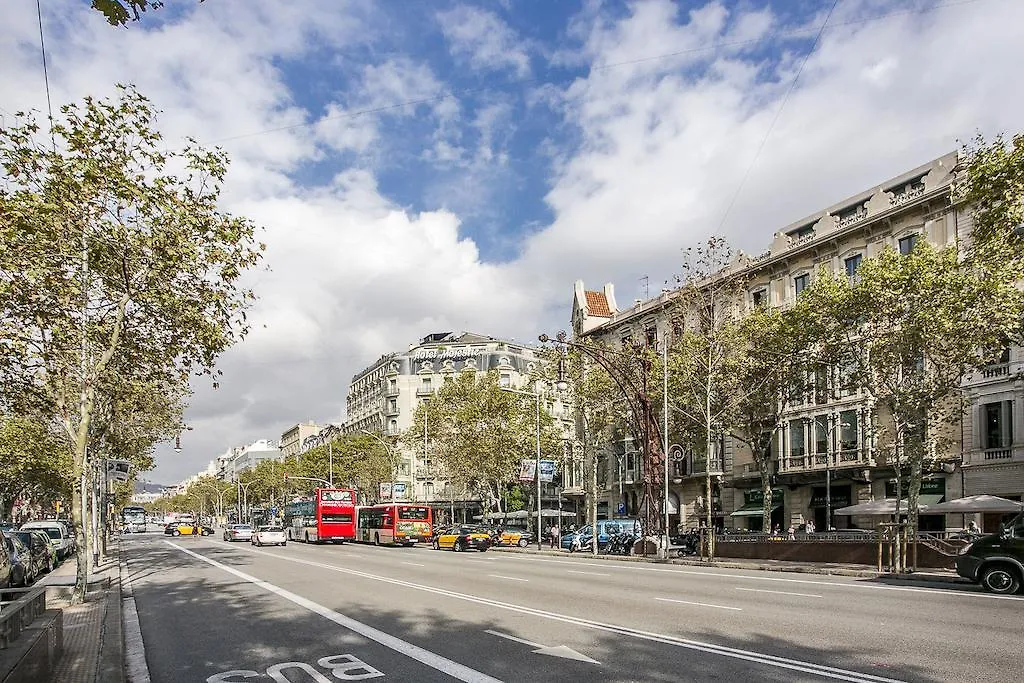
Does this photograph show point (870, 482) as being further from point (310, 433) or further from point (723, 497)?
point (310, 433)

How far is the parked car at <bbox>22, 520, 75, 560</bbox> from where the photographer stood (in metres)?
37.3

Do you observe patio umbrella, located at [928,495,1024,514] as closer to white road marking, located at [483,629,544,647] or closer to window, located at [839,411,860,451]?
window, located at [839,411,860,451]

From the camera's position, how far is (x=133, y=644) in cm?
1226

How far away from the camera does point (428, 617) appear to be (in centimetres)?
1401

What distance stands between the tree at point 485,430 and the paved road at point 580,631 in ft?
123

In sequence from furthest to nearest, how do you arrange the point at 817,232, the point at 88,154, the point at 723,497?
the point at 723,497 < the point at 817,232 < the point at 88,154

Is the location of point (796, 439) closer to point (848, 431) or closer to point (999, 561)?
point (848, 431)

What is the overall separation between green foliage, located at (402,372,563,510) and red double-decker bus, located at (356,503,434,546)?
5.79 meters

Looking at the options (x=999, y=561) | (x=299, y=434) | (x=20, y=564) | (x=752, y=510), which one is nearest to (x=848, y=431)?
(x=752, y=510)

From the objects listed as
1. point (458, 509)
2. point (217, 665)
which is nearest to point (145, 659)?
point (217, 665)

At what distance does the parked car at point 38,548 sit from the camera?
84.8ft

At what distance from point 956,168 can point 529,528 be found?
38592 millimetres

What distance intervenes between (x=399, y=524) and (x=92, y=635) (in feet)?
137

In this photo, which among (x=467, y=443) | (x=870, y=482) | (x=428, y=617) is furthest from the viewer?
(x=467, y=443)
